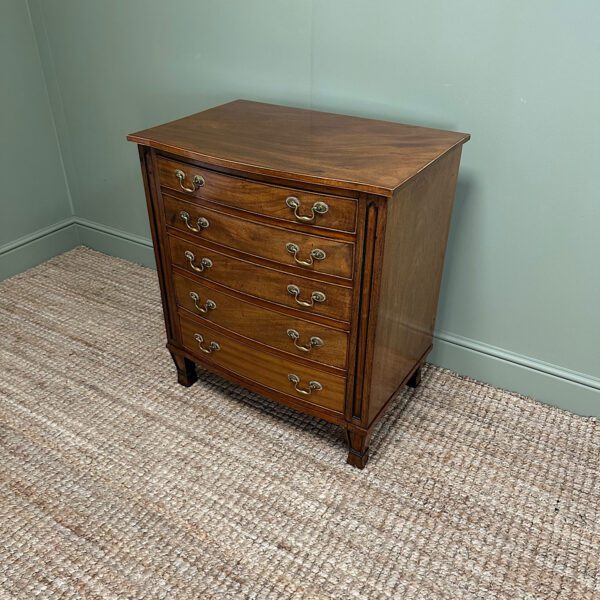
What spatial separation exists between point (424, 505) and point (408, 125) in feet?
3.10

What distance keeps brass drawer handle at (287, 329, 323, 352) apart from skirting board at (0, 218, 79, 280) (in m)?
1.52

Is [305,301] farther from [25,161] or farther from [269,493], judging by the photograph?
[25,161]

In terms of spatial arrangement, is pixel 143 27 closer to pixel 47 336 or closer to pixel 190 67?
pixel 190 67

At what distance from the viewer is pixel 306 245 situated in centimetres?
125

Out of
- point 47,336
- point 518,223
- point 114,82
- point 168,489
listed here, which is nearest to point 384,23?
point 518,223

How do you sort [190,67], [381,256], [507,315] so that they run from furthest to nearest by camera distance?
[190,67] → [507,315] → [381,256]

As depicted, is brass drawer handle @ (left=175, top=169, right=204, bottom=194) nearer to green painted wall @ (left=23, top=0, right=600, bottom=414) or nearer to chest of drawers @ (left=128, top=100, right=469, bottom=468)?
chest of drawers @ (left=128, top=100, right=469, bottom=468)

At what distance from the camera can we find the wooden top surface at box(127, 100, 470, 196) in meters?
1.16

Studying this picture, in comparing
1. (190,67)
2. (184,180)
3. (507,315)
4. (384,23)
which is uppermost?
(384,23)

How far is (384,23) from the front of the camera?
1489mm

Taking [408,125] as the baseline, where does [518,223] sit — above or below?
below

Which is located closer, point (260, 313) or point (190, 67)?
point (260, 313)

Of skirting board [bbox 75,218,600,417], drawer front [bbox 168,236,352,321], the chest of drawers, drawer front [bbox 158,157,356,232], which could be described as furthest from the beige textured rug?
drawer front [bbox 158,157,356,232]

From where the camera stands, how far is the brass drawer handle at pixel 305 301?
1.29 meters
